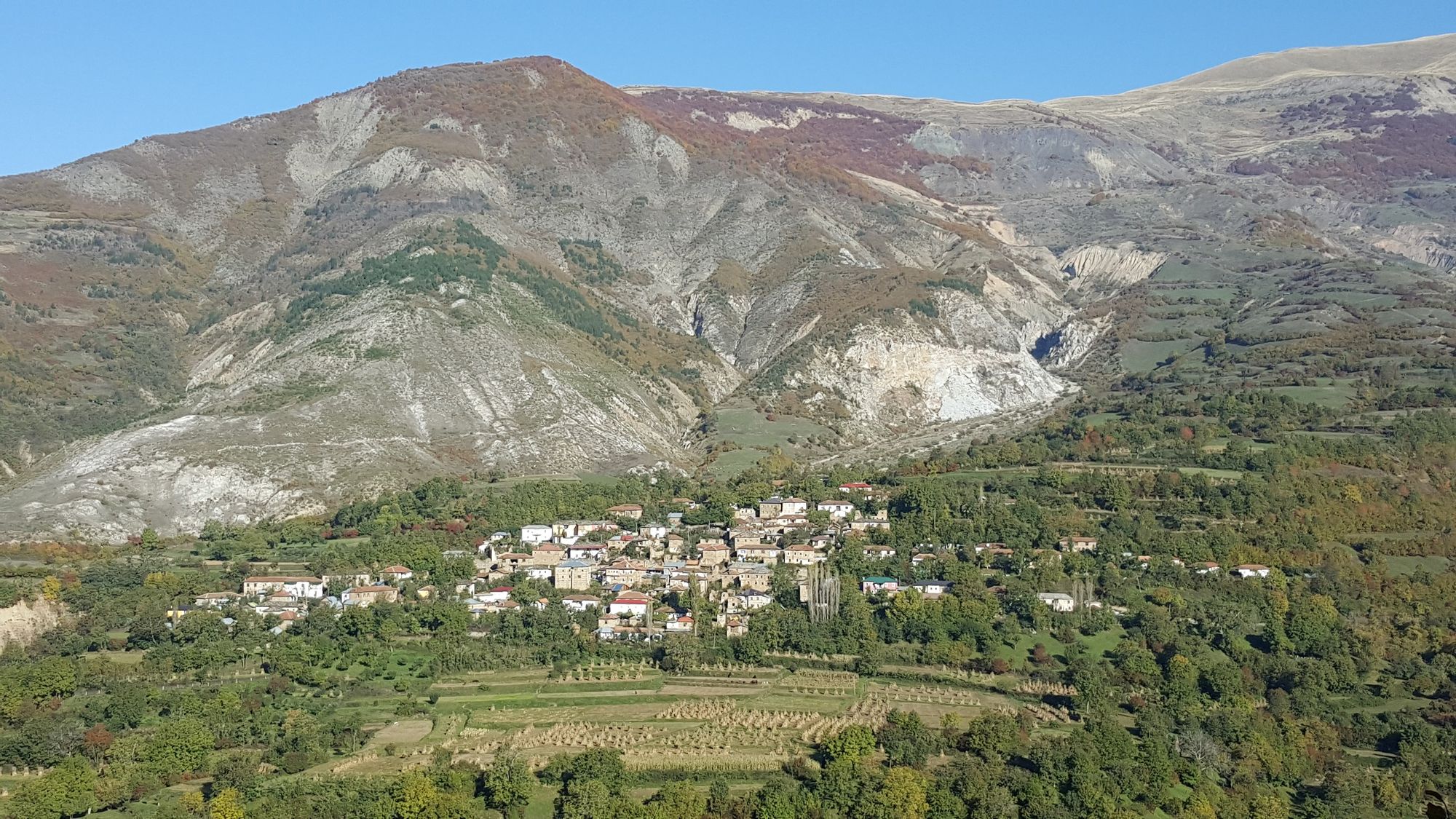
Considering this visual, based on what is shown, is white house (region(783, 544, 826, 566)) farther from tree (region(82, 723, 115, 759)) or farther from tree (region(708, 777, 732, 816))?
tree (region(82, 723, 115, 759))

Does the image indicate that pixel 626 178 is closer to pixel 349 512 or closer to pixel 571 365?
pixel 571 365

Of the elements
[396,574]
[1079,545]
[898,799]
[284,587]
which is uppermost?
[396,574]

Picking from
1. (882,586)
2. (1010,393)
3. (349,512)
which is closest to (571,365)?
(349,512)

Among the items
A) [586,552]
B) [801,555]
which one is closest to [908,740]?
[801,555]

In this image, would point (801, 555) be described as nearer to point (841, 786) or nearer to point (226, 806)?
point (841, 786)

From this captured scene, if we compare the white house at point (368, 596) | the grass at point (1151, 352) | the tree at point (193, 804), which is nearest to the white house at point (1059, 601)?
the white house at point (368, 596)

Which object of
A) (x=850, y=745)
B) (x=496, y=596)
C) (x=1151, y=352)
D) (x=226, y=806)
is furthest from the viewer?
(x=1151, y=352)
